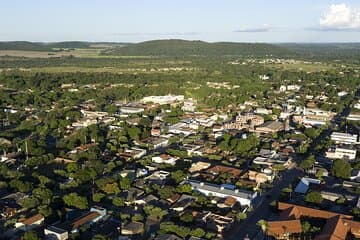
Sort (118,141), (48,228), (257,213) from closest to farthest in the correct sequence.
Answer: (48,228) < (257,213) < (118,141)

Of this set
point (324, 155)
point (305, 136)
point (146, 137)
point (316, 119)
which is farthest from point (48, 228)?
point (316, 119)

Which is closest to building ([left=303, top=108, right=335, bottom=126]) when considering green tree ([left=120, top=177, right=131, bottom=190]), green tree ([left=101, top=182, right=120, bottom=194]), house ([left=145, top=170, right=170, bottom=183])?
house ([left=145, top=170, right=170, bottom=183])

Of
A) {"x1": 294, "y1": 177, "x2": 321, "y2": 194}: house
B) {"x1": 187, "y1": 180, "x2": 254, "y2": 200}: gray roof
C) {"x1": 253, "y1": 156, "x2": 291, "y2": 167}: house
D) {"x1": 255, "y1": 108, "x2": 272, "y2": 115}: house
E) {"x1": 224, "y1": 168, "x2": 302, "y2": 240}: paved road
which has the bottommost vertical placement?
{"x1": 224, "y1": 168, "x2": 302, "y2": 240}: paved road

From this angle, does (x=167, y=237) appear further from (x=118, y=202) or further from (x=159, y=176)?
(x=159, y=176)

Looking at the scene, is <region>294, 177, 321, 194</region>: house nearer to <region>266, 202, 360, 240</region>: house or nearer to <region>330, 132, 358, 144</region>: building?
<region>266, 202, 360, 240</region>: house

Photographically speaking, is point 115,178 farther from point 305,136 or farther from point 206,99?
point 206,99

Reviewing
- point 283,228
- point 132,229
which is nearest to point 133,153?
point 132,229

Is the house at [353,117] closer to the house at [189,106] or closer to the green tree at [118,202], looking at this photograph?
the house at [189,106]
